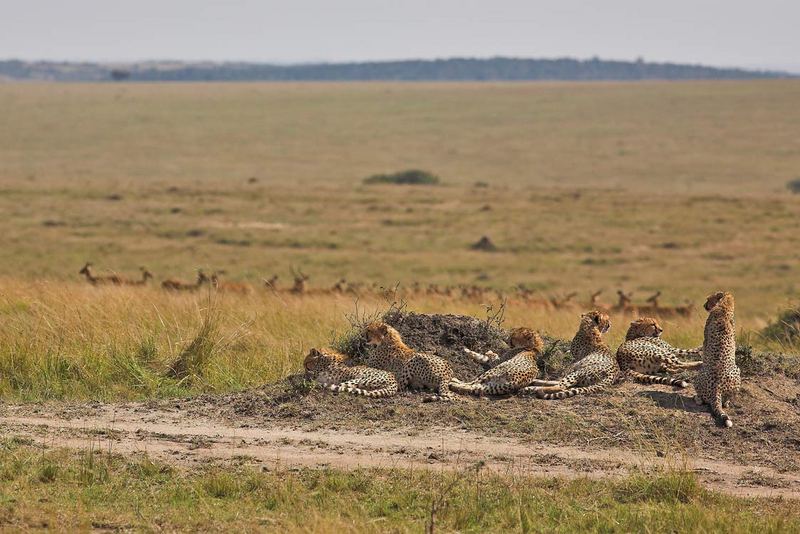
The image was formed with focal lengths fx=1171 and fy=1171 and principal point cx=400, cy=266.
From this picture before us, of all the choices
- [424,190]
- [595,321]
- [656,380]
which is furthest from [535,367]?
[424,190]

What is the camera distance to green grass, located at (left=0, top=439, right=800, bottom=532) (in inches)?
225

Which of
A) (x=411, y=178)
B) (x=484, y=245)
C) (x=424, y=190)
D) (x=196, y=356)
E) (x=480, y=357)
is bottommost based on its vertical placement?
(x=411, y=178)

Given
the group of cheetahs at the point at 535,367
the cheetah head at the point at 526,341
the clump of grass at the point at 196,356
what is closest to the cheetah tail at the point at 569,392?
the group of cheetahs at the point at 535,367

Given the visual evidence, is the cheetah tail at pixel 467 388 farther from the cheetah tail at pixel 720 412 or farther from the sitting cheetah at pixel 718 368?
the cheetah tail at pixel 720 412

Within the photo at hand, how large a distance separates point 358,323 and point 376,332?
937 mm

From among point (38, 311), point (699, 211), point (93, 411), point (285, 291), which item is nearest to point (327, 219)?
point (699, 211)

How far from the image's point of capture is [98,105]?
365 ft

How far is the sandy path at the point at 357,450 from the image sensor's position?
668 cm

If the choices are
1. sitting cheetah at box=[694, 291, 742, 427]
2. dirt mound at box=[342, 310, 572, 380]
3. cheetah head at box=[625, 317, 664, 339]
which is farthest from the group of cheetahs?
cheetah head at box=[625, 317, 664, 339]

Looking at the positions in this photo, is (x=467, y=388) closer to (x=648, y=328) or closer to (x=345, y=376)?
(x=345, y=376)

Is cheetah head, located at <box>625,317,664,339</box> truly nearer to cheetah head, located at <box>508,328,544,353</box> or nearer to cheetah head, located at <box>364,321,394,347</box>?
cheetah head, located at <box>508,328,544,353</box>

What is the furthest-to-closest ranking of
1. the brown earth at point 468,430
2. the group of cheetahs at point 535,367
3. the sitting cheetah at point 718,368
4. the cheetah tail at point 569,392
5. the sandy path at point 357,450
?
1. the cheetah tail at point 569,392
2. the group of cheetahs at point 535,367
3. the sitting cheetah at point 718,368
4. the brown earth at point 468,430
5. the sandy path at point 357,450

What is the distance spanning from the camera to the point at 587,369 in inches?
326

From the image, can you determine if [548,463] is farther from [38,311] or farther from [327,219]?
[327,219]
